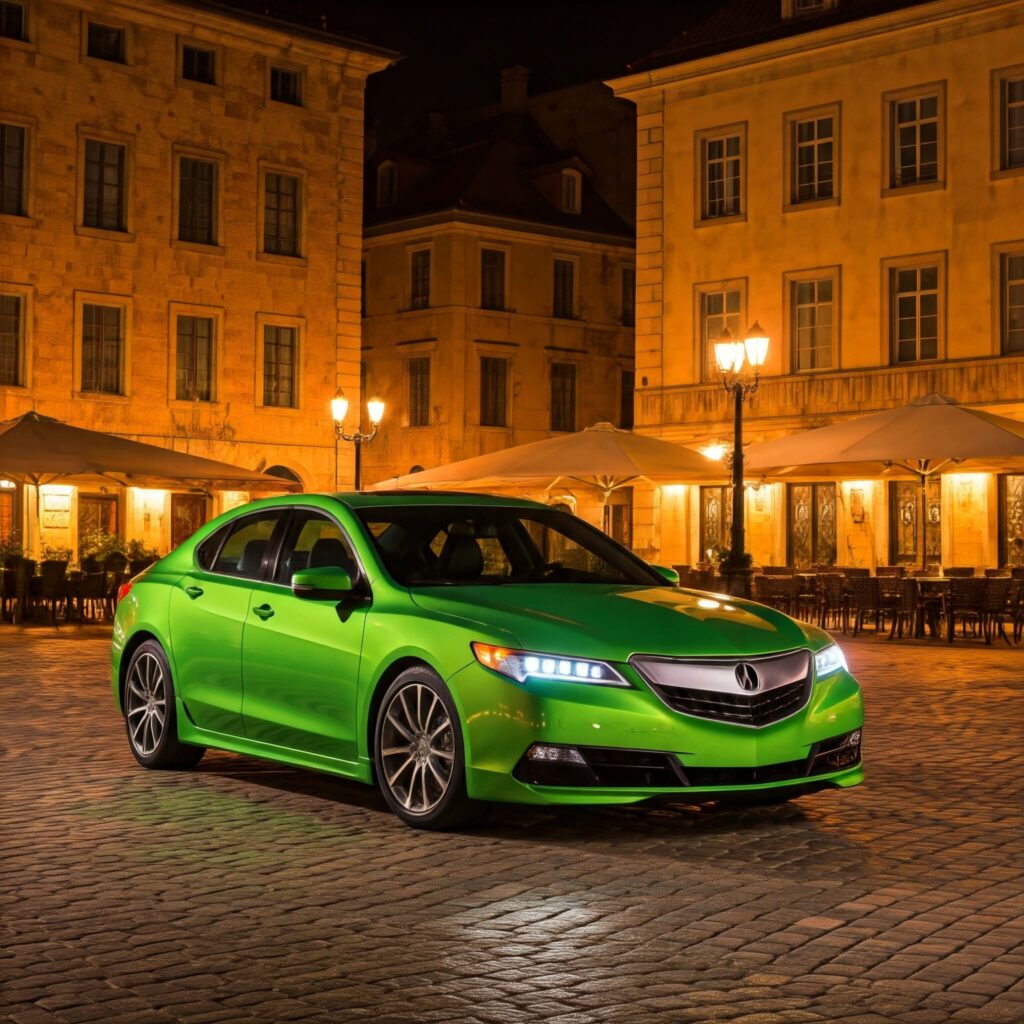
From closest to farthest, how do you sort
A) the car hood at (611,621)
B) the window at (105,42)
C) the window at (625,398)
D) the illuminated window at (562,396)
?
the car hood at (611,621) < the window at (105,42) < the illuminated window at (562,396) < the window at (625,398)

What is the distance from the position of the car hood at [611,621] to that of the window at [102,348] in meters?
32.6

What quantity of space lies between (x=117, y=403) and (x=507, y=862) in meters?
34.1

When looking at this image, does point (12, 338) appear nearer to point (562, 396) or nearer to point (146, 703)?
point (562, 396)

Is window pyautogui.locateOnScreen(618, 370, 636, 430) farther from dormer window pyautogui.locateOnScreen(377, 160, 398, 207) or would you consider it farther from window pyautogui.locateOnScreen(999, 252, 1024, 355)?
window pyautogui.locateOnScreen(999, 252, 1024, 355)

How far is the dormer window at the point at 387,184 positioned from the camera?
59062mm

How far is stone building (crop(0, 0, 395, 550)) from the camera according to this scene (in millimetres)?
39438

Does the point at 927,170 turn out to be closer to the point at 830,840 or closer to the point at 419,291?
the point at 419,291

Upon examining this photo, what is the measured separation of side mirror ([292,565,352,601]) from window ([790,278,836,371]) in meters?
29.8

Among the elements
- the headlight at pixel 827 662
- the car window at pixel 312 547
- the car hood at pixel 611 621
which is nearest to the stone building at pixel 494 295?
the car window at pixel 312 547

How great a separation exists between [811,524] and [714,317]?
539 cm

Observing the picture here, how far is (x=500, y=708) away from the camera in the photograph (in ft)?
27.0

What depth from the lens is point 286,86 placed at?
145ft

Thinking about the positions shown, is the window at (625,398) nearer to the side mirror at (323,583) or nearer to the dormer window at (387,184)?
the dormer window at (387,184)

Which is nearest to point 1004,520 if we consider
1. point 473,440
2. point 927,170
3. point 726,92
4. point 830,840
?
point 927,170
